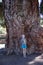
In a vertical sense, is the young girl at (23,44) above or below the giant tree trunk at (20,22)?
below

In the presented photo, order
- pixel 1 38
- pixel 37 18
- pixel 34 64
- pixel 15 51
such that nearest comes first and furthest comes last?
pixel 34 64
pixel 15 51
pixel 37 18
pixel 1 38

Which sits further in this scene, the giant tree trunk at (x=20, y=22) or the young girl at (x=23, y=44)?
the giant tree trunk at (x=20, y=22)

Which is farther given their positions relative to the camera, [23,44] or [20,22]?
[20,22]

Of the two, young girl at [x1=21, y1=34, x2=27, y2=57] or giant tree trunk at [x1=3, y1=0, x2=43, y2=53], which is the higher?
giant tree trunk at [x1=3, y1=0, x2=43, y2=53]

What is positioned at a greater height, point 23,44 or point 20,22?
point 20,22

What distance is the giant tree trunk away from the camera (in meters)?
7.77

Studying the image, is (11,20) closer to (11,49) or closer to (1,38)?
(11,49)

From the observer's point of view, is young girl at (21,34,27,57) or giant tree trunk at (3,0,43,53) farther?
giant tree trunk at (3,0,43,53)

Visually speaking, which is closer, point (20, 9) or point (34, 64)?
point (34, 64)

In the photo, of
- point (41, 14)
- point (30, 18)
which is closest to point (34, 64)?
point (30, 18)

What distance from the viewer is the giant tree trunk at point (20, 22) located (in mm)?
7773

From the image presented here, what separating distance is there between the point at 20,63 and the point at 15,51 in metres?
1.49

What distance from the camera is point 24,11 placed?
785 cm

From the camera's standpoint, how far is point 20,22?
25.5 feet
